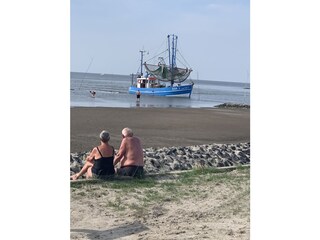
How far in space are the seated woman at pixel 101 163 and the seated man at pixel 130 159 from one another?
163 mm

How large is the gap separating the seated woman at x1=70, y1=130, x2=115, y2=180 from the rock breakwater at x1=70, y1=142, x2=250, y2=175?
635mm

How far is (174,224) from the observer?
422 centimetres

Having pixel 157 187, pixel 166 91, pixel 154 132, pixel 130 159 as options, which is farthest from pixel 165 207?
pixel 166 91

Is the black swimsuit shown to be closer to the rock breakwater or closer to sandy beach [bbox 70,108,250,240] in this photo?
sandy beach [bbox 70,108,250,240]

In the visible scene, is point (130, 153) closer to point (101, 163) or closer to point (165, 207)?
point (101, 163)

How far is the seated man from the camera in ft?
20.6

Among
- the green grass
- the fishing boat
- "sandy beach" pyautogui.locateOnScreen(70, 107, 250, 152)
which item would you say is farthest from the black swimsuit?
the fishing boat

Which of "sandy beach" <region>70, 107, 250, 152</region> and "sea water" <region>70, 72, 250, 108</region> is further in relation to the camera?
"sea water" <region>70, 72, 250, 108</region>

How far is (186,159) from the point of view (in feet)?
26.5

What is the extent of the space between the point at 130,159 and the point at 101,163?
414 millimetres

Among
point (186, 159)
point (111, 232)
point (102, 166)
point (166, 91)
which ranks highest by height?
point (166, 91)

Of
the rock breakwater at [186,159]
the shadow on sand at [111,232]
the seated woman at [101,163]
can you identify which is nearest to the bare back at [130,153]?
the seated woman at [101,163]
